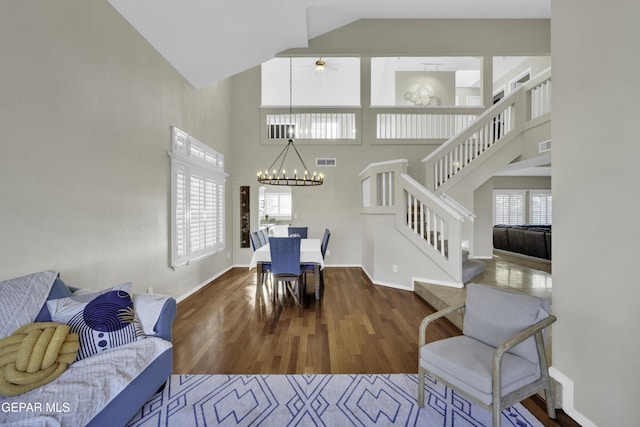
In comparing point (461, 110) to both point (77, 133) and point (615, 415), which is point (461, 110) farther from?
point (77, 133)

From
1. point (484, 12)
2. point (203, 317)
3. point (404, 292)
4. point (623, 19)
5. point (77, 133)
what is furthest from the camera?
point (404, 292)

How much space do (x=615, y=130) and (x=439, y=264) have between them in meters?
3.16

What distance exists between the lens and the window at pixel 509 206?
9.66 meters

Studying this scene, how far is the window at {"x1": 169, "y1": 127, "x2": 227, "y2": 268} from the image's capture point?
4.08 metres

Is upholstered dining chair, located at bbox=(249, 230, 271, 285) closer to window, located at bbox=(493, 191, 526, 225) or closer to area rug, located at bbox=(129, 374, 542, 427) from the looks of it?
area rug, located at bbox=(129, 374, 542, 427)

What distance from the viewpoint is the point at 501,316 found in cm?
185

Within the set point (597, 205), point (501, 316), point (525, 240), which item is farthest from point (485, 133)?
point (501, 316)

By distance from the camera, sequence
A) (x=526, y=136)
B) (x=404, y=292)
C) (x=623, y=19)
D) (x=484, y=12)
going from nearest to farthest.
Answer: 1. (x=623, y=19)
2. (x=484, y=12)
3. (x=404, y=292)
4. (x=526, y=136)

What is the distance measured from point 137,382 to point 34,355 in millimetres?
536

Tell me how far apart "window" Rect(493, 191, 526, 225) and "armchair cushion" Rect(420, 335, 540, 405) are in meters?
9.30

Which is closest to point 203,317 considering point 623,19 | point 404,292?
point 404,292

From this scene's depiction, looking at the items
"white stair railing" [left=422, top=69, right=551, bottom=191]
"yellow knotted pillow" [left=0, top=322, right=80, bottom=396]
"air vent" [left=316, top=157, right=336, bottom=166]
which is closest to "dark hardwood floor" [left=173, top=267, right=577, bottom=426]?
Answer: "yellow knotted pillow" [left=0, top=322, right=80, bottom=396]

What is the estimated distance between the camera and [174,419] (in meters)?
1.84

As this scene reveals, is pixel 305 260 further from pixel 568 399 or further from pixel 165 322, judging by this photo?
pixel 568 399
